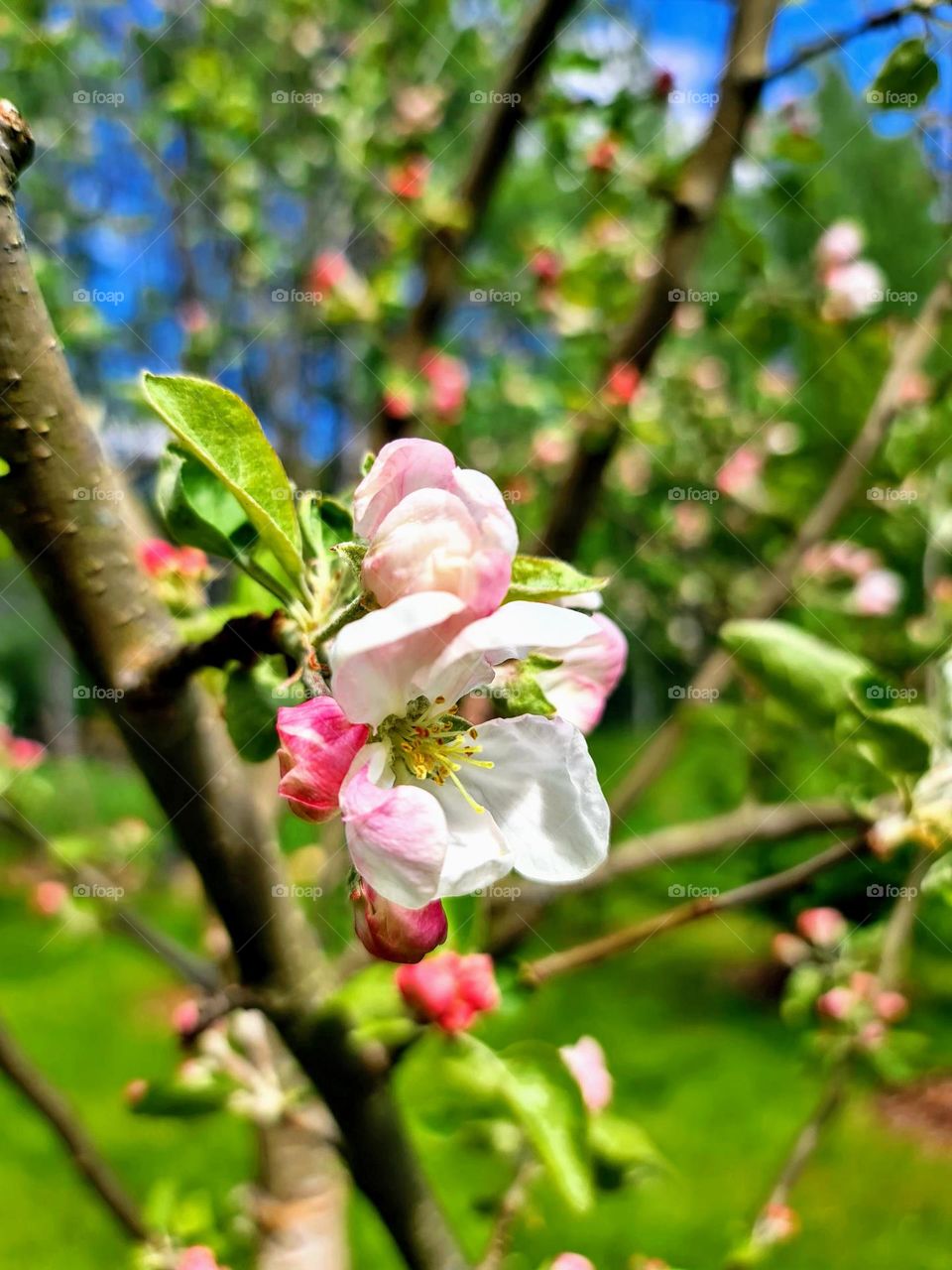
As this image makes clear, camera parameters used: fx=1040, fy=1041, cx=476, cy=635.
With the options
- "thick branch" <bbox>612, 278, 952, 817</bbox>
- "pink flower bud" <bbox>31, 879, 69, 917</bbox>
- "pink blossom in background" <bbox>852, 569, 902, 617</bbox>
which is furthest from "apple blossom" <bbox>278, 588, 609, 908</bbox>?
"pink blossom in background" <bbox>852, 569, 902, 617</bbox>

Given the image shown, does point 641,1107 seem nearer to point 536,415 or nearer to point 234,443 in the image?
point 536,415

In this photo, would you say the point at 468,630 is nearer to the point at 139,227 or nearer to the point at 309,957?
the point at 309,957

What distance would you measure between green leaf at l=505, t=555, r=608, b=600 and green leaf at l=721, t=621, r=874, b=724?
30 centimetres

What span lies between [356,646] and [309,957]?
295mm

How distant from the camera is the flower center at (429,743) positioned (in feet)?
1.46

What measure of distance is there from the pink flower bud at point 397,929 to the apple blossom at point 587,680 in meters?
A: 0.15

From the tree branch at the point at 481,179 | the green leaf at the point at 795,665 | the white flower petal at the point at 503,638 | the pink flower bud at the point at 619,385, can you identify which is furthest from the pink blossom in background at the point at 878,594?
the white flower petal at the point at 503,638

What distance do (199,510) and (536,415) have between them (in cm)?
222

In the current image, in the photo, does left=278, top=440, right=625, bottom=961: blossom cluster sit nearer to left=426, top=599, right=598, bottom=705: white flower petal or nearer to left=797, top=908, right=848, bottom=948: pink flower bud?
left=426, top=599, right=598, bottom=705: white flower petal

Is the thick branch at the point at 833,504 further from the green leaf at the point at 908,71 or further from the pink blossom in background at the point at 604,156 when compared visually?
the green leaf at the point at 908,71

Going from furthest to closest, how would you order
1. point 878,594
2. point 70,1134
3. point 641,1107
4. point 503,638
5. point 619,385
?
point 641,1107 → point 878,594 → point 619,385 → point 70,1134 → point 503,638

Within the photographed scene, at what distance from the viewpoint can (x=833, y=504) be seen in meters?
1.57

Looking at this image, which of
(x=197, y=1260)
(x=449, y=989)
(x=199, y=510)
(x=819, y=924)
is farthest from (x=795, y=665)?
(x=819, y=924)

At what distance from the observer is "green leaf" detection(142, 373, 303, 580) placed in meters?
0.44
